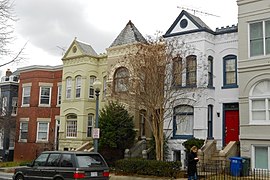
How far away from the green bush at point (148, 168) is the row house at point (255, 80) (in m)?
4.12

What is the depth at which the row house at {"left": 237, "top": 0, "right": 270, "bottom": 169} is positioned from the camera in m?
19.5

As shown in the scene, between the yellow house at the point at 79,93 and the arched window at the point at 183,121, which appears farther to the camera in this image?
the yellow house at the point at 79,93

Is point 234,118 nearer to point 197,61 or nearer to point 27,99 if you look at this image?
point 197,61

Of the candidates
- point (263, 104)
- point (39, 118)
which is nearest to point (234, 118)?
point (263, 104)

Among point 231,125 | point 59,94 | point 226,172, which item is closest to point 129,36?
point 59,94

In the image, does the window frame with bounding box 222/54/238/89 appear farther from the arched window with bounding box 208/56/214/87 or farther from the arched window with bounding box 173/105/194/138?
the arched window with bounding box 173/105/194/138

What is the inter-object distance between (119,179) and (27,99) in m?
19.5

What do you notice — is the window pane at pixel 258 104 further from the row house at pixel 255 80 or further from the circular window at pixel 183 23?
the circular window at pixel 183 23

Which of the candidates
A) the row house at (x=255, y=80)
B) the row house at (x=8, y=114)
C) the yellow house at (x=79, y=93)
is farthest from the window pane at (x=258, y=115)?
the row house at (x=8, y=114)

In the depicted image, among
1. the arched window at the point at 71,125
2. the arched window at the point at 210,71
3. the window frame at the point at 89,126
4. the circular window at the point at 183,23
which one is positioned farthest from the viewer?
the arched window at the point at 71,125

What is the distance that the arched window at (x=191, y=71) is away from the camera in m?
23.8

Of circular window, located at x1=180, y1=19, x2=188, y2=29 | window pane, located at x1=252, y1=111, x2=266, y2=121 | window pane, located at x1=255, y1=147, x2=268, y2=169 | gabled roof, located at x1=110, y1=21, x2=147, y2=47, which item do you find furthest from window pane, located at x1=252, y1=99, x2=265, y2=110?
gabled roof, located at x1=110, y1=21, x2=147, y2=47

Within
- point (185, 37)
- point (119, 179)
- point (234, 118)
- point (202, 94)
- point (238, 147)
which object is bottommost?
point (119, 179)

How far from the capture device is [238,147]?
21484 millimetres
